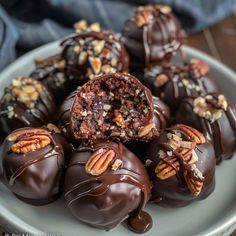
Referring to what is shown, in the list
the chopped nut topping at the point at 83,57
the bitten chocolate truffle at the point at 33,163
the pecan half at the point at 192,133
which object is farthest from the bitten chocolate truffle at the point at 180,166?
the chopped nut topping at the point at 83,57

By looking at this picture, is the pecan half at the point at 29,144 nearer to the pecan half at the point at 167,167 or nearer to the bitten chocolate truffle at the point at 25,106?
the bitten chocolate truffle at the point at 25,106

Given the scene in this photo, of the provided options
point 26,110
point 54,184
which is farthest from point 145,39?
point 54,184

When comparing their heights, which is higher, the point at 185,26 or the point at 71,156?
the point at 71,156

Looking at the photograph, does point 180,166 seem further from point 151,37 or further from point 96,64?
point 151,37

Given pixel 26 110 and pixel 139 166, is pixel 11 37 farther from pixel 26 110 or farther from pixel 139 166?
pixel 139 166

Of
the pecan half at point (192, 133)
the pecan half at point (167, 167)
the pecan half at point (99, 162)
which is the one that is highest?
the pecan half at point (99, 162)

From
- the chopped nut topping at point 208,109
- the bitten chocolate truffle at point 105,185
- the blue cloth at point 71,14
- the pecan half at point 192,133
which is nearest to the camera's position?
the bitten chocolate truffle at point 105,185

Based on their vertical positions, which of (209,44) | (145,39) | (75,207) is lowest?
(209,44)
